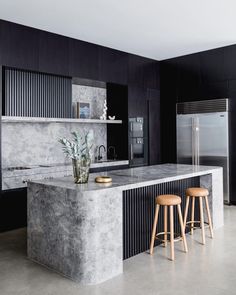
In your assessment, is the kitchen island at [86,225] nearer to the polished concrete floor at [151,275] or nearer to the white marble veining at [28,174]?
the polished concrete floor at [151,275]

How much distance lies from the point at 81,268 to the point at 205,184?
2491 millimetres

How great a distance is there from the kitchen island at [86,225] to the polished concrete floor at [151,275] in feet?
0.38

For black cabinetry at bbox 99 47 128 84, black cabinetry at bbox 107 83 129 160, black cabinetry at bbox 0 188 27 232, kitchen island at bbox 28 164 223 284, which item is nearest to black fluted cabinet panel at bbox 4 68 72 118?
black cabinetry at bbox 99 47 128 84

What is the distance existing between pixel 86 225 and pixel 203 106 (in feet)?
14.6

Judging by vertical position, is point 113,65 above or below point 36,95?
above

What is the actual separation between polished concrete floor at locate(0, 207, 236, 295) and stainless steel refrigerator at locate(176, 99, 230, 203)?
8.58ft

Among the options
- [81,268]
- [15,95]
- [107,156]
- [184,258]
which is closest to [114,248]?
[81,268]

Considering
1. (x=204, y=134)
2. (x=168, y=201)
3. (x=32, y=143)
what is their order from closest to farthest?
(x=168, y=201) < (x=32, y=143) < (x=204, y=134)

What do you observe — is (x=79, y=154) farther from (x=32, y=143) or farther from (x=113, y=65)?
(x=113, y=65)

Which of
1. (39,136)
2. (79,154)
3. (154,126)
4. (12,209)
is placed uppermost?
(154,126)

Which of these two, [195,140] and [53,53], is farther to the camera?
[195,140]

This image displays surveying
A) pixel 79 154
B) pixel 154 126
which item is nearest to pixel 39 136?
pixel 79 154

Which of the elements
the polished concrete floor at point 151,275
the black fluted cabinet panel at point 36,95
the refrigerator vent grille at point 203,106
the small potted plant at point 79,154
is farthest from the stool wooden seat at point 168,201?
the refrigerator vent grille at point 203,106

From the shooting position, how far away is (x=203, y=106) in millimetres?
6484
